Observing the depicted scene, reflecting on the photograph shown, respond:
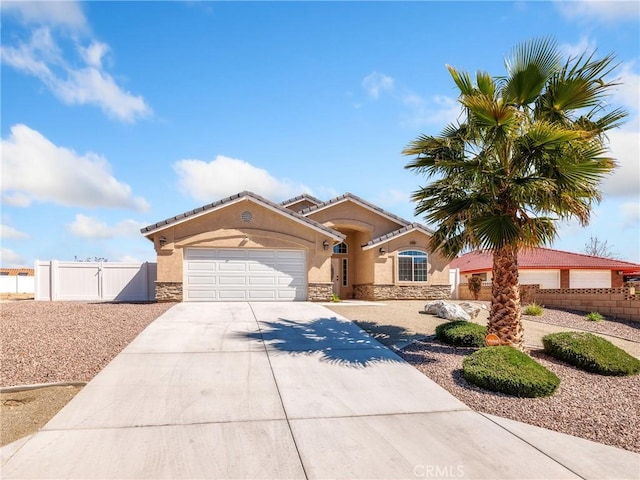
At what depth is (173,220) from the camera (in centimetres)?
1769

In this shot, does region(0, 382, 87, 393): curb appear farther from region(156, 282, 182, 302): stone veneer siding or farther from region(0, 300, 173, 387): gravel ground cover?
region(156, 282, 182, 302): stone veneer siding

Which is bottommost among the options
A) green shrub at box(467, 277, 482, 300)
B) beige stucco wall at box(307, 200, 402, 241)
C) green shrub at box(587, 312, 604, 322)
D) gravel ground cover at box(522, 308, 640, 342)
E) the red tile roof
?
gravel ground cover at box(522, 308, 640, 342)

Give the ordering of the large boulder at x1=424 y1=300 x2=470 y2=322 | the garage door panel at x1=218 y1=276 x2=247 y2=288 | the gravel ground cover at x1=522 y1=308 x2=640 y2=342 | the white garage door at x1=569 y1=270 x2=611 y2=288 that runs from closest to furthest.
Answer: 1. the gravel ground cover at x1=522 y1=308 x2=640 y2=342
2. the large boulder at x1=424 y1=300 x2=470 y2=322
3. the garage door panel at x1=218 y1=276 x2=247 y2=288
4. the white garage door at x1=569 y1=270 x2=611 y2=288

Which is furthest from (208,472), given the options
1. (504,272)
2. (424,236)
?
(424,236)

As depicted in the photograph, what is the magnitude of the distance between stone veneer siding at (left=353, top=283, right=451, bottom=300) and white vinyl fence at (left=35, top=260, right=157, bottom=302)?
10732 millimetres

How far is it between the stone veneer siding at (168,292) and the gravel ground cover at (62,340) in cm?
291

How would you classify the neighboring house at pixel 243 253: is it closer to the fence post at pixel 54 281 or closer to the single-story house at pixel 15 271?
the fence post at pixel 54 281

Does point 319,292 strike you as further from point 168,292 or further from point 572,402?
point 572,402

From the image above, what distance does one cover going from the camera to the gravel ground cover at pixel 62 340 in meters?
8.12

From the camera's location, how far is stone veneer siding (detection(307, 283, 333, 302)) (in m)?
19.0

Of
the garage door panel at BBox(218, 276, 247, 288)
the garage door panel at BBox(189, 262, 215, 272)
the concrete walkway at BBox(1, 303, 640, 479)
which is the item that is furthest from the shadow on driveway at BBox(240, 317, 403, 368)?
the garage door panel at BBox(189, 262, 215, 272)

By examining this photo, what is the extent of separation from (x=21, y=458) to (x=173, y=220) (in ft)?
43.6

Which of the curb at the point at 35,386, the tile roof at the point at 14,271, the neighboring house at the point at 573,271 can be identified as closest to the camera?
the curb at the point at 35,386

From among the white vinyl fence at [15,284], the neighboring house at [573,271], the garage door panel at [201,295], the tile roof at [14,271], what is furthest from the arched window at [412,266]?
the tile roof at [14,271]
